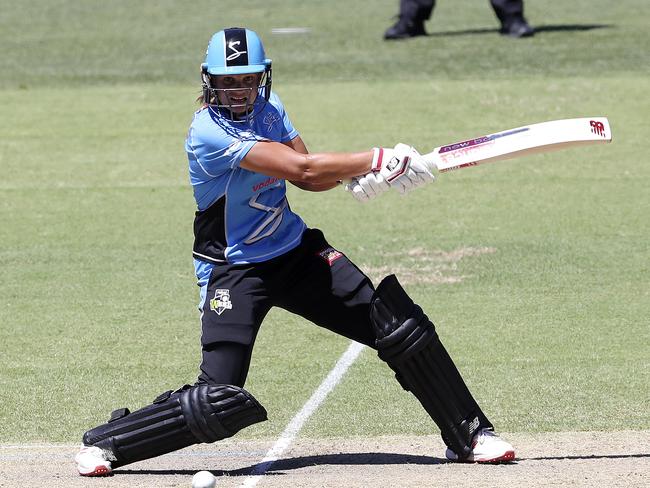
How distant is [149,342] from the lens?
891 centimetres

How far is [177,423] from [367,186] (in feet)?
4.74

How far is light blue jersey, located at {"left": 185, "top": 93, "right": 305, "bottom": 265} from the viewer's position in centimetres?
629

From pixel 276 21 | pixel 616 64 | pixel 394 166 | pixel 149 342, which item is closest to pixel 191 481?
pixel 394 166

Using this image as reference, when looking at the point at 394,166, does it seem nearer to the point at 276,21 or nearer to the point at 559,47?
the point at 559,47

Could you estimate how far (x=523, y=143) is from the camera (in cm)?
643

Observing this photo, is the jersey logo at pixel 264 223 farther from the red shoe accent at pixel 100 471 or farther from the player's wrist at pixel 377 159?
the red shoe accent at pixel 100 471

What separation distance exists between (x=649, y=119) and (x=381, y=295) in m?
9.78

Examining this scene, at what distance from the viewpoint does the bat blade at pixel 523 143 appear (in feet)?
21.0

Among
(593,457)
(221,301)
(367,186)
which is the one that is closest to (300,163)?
(367,186)

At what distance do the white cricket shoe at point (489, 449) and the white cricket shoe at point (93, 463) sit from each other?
176 centimetres

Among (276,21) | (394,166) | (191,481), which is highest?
(394,166)

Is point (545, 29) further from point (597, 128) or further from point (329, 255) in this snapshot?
point (329, 255)

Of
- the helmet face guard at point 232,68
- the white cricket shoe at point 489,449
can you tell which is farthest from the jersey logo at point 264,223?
the white cricket shoe at point 489,449

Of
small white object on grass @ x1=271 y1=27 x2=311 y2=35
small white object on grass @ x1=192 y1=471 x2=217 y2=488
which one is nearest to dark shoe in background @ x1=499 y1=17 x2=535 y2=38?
small white object on grass @ x1=271 y1=27 x2=311 y2=35
